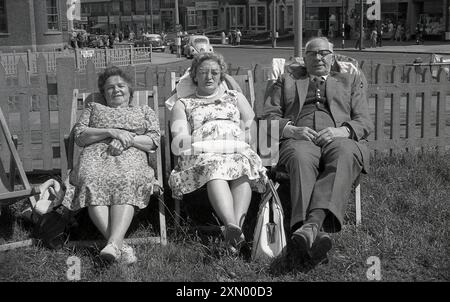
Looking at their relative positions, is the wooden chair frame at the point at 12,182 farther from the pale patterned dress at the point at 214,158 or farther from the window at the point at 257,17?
the window at the point at 257,17

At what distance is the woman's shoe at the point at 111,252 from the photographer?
3951 mm

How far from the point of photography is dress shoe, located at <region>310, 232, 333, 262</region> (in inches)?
154

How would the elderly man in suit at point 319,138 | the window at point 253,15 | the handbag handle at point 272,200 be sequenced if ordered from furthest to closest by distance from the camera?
the window at point 253,15 → the handbag handle at point 272,200 → the elderly man in suit at point 319,138

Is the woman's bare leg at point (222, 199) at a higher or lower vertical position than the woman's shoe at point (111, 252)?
higher

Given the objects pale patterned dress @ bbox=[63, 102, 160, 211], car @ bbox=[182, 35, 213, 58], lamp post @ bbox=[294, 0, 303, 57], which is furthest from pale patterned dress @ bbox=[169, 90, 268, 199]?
car @ bbox=[182, 35, 213, 58]

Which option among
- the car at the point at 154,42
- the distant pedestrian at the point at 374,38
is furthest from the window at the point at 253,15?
the distant pedestrian at the point at 374,38

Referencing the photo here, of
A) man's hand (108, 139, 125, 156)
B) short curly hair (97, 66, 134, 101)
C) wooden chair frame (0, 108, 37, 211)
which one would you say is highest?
→ short curly hair (97, 66, 134, 101)

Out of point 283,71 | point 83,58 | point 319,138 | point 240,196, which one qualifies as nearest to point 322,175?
point 319,138

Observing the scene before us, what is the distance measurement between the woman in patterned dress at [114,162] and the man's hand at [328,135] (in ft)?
4.22

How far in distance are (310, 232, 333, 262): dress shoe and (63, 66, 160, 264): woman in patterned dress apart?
123cm

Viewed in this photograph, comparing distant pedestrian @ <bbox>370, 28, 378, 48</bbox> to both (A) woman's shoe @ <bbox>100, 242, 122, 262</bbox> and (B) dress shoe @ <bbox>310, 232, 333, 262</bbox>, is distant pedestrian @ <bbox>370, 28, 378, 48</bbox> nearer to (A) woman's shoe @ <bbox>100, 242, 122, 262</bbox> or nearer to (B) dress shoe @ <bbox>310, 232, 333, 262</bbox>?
(B) dress shoe @ <bbox>310, 232, 333, 262</bbox>

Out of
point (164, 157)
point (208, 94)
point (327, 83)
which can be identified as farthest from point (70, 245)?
point (327, 83)

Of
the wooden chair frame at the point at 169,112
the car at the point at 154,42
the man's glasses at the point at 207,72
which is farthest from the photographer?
the car at the point at 154,42
